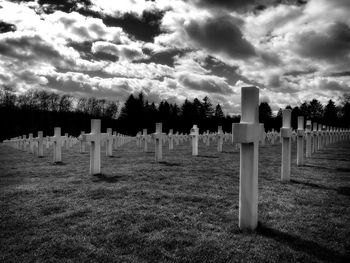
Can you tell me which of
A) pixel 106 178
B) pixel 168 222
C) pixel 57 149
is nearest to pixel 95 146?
pixel 106 178

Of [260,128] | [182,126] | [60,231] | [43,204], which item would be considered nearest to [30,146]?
[43,204]

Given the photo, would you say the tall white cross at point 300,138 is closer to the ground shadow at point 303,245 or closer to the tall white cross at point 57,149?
the ground shadow at point 303,245

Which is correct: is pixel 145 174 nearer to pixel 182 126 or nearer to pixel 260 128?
pixel 260 128

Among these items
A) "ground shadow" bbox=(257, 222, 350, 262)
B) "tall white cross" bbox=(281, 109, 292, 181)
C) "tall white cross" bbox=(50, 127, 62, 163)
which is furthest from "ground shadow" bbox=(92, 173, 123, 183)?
"tall white cross" bbox=(50, 127, 62, 163)

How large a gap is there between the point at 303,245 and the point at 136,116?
80518mm

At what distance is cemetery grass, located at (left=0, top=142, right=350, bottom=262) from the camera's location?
322 centimetres

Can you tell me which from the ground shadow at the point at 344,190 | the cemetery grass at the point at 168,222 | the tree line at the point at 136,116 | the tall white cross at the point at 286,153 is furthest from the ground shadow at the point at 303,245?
the tree line at the point at 136,116

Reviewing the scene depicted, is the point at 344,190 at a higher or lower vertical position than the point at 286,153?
lower

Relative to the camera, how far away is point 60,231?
12.7 ft

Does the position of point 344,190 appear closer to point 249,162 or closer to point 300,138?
point 249,162

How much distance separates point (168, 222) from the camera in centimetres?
412

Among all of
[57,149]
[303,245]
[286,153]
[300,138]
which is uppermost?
[300,138]

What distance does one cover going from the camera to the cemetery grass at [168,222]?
3221mm

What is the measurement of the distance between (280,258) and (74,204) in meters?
3.56
